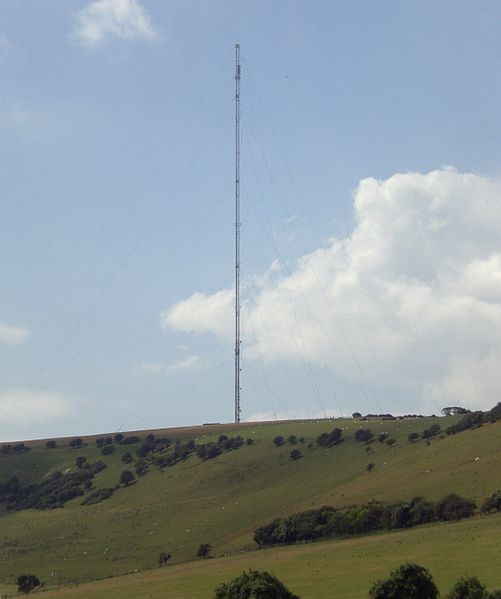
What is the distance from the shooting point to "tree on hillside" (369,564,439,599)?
169ft

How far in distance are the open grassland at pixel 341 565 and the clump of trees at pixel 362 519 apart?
275cm

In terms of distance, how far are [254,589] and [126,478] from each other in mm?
92016

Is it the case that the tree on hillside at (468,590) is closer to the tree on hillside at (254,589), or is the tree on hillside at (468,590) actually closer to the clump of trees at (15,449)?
the tree on hillside at (254,589)

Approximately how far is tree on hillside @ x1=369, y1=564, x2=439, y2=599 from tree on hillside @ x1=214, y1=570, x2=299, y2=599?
17.6ft

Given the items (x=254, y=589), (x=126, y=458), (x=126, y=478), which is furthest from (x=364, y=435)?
(x=254, y=589)

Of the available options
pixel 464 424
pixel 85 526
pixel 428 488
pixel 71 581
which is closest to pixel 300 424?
pixel 464 424

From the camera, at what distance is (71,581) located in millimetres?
85188

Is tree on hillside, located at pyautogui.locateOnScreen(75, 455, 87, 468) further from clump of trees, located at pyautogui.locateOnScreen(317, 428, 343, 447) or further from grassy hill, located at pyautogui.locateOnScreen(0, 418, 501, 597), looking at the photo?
clump of trees, located at pyautogui.locateOnScreen(317, 428, 343, 447)

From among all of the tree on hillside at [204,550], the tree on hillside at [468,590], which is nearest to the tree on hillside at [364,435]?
the tree on hillside at [204,550]

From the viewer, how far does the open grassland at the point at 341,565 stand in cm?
6134

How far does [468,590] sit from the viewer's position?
164 ft

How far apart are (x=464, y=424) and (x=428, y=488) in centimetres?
3388

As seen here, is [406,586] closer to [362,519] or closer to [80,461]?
[362,519]

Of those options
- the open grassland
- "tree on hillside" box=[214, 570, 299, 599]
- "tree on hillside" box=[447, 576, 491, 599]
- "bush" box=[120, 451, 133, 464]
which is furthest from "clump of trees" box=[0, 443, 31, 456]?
"tree on hillside" box=[447, 576, 491, 599]
